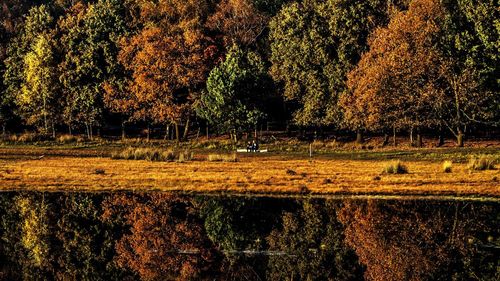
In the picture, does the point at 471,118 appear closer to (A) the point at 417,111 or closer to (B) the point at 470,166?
(A) the point at 417,111

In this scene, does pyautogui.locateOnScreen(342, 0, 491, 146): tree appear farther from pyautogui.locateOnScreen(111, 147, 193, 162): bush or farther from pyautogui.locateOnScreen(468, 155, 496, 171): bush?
pyautogui.locateOnScreen(468, 155, 496, 171): bush

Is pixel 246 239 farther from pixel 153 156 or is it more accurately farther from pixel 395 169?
pixel 153 156

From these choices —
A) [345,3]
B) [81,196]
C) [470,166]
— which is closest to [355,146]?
[345,3]

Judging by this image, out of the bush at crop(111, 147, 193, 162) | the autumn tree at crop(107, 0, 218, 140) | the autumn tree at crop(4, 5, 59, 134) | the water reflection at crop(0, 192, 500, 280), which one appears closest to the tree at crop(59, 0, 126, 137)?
the autumn tree at crop(4, 5, 59, 134)

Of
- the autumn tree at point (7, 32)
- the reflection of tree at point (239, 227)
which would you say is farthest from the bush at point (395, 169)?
the autumn tree at point (7, 32)

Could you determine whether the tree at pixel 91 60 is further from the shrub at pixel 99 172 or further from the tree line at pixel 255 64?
the shrub at pixel 99 172

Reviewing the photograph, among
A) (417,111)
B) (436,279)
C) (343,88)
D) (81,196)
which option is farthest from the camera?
(343,88)

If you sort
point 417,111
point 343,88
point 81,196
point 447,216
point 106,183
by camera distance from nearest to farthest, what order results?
point 447,216, point 81,196, point 106,183, point 417,111, point 343,88

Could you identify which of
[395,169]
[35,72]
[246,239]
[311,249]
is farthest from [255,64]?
[311,249]
